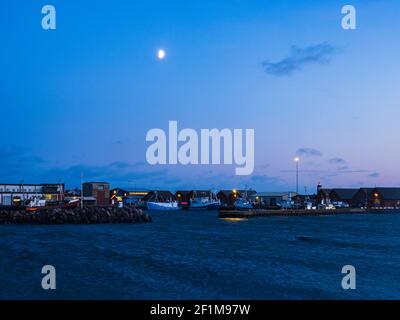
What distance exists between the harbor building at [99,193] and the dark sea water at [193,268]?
211ft

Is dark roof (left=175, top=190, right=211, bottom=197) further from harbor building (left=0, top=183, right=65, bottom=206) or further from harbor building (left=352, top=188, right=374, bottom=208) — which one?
harbor building (left=0, top=183, right=65, bottom=206)

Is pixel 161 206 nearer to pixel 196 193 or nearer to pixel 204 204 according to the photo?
pixel 204 204

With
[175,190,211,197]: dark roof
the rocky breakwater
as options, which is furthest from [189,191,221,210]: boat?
the rocky breakwater

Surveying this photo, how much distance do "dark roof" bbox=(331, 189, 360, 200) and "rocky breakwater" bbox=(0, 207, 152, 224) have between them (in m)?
103

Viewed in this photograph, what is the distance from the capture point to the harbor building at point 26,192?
115 meters

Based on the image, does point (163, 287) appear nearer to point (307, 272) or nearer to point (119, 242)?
point (307, 272)

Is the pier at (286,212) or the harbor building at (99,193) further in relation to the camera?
the harbor building at (99,193)

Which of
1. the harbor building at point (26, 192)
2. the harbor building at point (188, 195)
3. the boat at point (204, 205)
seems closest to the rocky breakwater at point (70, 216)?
the harbor building at point (26, 192)

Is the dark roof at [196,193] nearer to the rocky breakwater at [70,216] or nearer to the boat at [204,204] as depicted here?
the boat at [204,204]

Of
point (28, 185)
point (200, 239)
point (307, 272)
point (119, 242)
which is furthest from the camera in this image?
point (28, 185)
